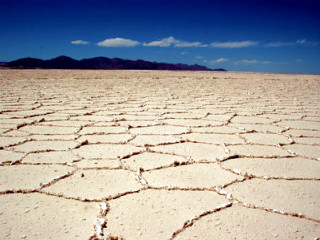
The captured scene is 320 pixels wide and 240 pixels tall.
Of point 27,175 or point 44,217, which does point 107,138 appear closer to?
point 27,175

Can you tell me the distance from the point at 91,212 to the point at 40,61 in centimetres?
3174

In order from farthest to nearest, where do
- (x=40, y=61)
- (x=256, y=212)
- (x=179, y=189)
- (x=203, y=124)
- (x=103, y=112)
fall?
(x=40, y=61) < (x=103, y=112) < (x=203, y=124) < (x=179, y=189) < (x=256, y=212)

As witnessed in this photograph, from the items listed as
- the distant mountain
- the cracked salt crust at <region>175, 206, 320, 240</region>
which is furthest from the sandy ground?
the distant mountain

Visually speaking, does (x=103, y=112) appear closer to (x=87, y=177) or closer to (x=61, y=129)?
(x=61, y=129)

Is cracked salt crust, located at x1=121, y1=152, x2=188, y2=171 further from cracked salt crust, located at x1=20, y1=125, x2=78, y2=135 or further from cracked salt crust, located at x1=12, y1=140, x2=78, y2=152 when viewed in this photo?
cracked salt crust, located at x1=20, y1=125, x2=78, y2=135

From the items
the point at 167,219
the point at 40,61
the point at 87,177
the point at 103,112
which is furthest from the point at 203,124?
the point at 40,61

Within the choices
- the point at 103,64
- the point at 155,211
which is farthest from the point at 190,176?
the point at 103,64

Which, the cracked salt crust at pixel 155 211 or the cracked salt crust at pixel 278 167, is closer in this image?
the cracked salt crust at pixel 155 211

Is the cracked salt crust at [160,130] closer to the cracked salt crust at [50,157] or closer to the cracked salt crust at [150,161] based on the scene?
the cracked salt crust at [150,161]

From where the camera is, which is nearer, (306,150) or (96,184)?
(96,184)

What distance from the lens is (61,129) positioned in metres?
1.84

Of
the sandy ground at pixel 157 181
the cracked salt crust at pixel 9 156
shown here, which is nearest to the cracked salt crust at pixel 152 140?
the sandy ground at pixel 157 181

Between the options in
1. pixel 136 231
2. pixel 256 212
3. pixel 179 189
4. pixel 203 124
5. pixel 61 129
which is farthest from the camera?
pixel 203 124

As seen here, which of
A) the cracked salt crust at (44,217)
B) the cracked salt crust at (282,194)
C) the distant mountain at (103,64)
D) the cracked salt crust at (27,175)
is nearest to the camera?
the cracked salt crust at (44,217)
